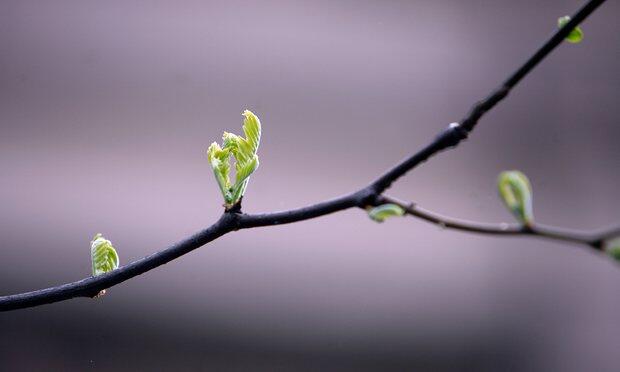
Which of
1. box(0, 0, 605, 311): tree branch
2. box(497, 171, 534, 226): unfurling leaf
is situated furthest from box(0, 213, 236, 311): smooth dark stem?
box(497, 171, 534, 226): unfurling leaf

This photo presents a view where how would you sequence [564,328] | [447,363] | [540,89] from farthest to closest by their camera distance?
[540,89] < [564,328] < [447,363]

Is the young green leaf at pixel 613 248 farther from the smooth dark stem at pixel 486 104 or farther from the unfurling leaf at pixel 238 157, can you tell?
the unfurling leaf at pixel 238 157

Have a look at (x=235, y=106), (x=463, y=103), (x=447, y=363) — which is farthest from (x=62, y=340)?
(x=463, y=103)

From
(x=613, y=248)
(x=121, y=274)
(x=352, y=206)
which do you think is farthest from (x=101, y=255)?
(x=613, y=248)

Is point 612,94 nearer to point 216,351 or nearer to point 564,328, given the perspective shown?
point 564,328

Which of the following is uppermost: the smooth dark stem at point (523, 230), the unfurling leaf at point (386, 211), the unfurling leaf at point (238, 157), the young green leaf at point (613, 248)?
the unfurling leaf at point (238, 157)

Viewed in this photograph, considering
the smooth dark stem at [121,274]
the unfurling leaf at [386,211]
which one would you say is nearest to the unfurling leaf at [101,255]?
the smooth dark stem at [121,274]

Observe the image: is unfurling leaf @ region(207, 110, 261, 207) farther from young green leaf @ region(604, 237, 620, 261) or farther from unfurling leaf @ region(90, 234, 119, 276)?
young green leaf @ region(604, 237, 620, 261)
